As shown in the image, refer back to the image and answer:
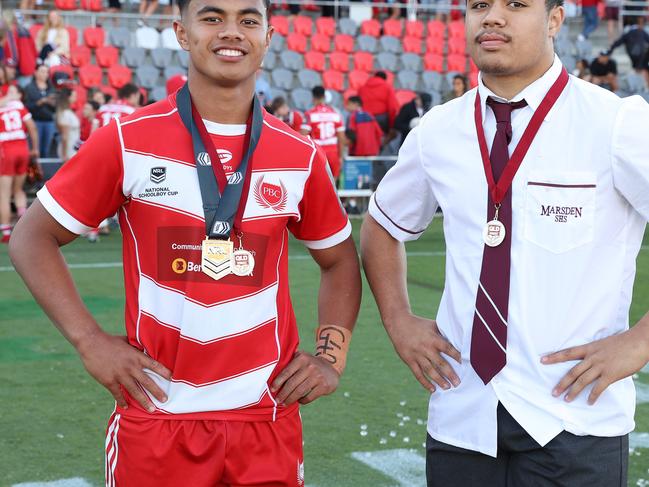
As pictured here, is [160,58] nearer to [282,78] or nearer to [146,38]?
[146,38]

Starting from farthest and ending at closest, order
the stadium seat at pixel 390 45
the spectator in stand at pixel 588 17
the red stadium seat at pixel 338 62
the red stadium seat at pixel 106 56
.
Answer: the spectator in stand at pixel 588 17 < the stadium seat at pixel 390 45 < the red stadium seat at pixel 338 62 < the red stadium seat at pixel 106 56

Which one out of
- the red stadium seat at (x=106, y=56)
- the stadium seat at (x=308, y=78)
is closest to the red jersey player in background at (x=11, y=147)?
the red stadium seat at (x=106, y=56)

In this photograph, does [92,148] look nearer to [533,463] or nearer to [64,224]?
[64,224]

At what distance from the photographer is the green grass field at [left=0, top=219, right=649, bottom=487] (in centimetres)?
505

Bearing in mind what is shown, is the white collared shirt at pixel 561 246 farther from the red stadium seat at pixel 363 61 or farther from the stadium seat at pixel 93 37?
the red stadium seat at pixel 363 61

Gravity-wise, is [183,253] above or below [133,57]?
above

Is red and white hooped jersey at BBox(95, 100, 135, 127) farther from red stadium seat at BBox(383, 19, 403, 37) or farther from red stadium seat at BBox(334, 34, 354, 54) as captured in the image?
red stadium seat at BBox(383, 19, 403, 37)

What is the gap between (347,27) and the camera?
2191 centimetres

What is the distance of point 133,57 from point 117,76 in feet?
2.82

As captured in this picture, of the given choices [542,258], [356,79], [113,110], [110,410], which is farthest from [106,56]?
[542,258]

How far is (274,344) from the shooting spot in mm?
2904

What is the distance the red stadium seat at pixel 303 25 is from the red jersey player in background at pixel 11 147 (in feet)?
A: 29.7

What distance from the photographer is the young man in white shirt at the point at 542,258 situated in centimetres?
273

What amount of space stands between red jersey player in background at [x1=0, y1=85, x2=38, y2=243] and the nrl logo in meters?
9.93
